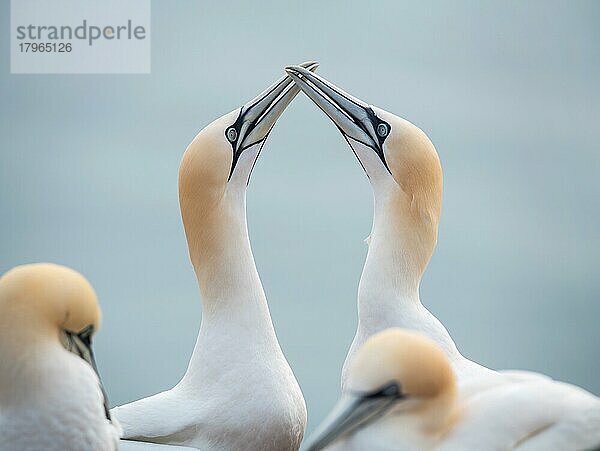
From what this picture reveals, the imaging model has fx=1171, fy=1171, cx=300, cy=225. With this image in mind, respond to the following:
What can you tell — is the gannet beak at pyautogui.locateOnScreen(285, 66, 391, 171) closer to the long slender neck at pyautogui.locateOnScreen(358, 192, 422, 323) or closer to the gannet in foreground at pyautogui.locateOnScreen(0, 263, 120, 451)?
the long slender neck at pyautogui.locateOnScreen(358, 192, 422, 323)

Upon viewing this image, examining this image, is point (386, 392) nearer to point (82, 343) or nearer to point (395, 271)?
point (82, 343)

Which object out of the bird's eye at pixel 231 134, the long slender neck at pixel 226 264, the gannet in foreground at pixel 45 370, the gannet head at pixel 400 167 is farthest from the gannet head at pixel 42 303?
the gannet head at pixel 400 167

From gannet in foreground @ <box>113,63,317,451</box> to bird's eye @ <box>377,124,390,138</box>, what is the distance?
32cm

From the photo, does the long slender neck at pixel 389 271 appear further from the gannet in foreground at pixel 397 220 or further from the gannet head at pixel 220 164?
the gannet head at pixel 220 164

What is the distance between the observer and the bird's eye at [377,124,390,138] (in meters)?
3.59

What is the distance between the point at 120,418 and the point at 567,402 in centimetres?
126

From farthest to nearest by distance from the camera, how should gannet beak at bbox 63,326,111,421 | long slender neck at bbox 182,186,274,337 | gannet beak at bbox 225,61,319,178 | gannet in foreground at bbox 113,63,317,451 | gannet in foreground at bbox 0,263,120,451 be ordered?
1. gannet beak at bbox 225,61,319,178
2. long slender neck at bbox 182,186,274,337
3. gannet in foreground at bbox 113,63,317,451
4. gannet beak at bbox 63,326,111,421
5. gannet in foreground at bbox 0,263,120,451

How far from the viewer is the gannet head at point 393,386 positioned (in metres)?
2.53

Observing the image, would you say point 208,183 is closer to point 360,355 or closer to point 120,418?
point 120,418

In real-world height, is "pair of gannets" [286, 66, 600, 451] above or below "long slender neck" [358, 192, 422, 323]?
below

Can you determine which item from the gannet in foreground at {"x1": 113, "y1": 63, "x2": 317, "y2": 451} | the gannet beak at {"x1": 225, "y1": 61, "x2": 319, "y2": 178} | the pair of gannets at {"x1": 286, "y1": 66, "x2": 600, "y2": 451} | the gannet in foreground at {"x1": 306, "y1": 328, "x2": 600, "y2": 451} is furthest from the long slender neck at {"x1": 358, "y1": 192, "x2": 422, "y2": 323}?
the gannet in foreground at {"x1": 306, "y1": 328, "x2": 600, "y2": 451}

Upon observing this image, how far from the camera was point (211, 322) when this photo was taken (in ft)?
11.3

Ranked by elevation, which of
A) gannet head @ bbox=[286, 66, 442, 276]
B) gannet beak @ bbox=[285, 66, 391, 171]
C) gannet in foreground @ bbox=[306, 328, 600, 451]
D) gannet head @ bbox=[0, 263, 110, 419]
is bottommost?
gannet in foreground @ bbox=[306, 328, 600, 451]

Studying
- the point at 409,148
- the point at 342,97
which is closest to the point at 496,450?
the point at 409,148
